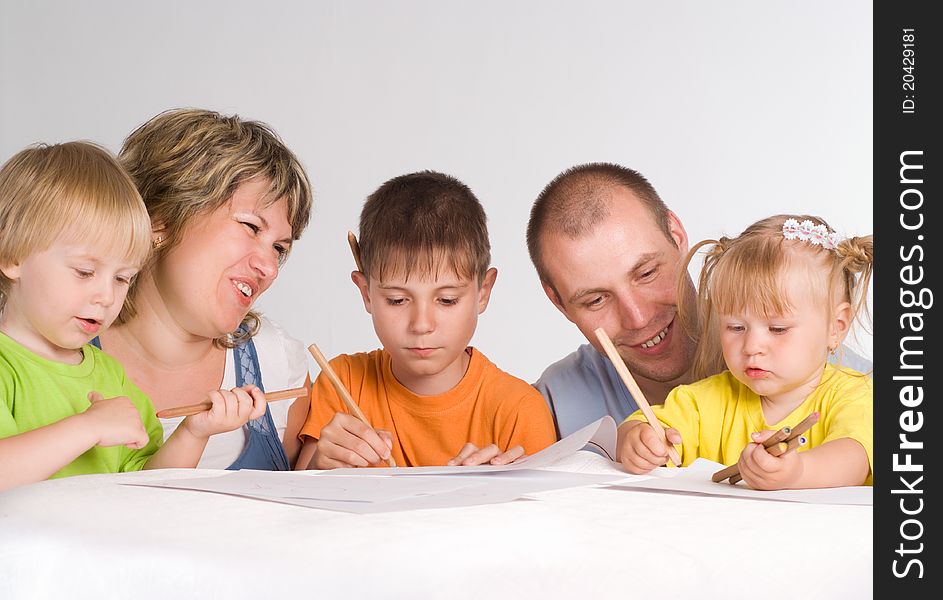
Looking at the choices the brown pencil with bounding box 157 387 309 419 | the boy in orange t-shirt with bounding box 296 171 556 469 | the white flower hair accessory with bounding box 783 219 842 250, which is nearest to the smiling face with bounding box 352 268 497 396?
the boy in orange t-shirt with bounding box 296 171 556 469

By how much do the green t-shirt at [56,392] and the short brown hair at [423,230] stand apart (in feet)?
1.61

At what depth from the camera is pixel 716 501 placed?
109 cm

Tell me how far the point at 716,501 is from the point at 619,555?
0.67ft

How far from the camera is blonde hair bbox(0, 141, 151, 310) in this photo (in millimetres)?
1325

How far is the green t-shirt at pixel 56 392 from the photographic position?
1.30 meters

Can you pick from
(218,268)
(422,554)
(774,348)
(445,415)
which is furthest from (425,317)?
(422,554)

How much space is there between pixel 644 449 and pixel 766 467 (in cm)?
21

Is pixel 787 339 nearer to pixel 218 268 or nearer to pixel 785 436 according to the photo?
pixel 785 436

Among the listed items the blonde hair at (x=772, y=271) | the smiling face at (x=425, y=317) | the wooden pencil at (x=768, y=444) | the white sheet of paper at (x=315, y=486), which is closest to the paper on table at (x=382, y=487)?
the white sheet of paper at (x=315, y=486)

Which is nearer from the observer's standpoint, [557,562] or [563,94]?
[557,562]

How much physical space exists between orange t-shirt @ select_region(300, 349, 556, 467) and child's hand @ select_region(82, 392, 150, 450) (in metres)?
0.57
